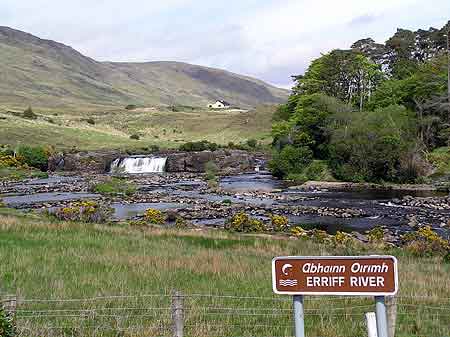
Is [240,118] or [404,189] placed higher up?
[240,118]

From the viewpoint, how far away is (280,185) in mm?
57188

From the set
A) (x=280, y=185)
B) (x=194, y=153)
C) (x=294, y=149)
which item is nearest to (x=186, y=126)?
(x=194, y=153)

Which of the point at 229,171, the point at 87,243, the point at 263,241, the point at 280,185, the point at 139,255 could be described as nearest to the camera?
the point at 139,255

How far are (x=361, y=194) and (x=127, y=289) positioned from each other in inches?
1564

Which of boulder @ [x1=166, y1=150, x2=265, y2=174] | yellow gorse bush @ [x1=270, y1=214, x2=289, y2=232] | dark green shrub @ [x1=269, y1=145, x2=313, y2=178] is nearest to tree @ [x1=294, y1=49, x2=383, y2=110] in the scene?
boulder @ [x1=166, y1=150, x2=265, y2=174]

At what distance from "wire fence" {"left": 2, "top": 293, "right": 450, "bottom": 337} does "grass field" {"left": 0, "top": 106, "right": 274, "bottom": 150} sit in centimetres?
7724

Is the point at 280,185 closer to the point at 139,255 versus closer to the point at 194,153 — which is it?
the point at 194,153

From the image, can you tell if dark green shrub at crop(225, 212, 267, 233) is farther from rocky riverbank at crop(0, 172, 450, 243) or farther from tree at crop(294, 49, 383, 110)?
tree at crop(294, 49, 383, 110)

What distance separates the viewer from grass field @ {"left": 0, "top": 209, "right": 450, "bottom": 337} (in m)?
9.49

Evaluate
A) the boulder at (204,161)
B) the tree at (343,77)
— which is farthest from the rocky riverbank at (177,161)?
the tree at (343,77)

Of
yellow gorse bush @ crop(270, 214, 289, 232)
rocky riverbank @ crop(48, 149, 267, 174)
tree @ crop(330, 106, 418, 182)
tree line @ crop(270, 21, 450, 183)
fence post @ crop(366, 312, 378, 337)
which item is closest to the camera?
fence post @ crop(366, 312, 378, 337)

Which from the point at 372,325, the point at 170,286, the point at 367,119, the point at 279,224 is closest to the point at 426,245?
the point at 279,224

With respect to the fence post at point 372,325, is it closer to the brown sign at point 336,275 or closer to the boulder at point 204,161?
the brown sign at point 336,275

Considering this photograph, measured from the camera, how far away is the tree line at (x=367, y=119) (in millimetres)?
58094
